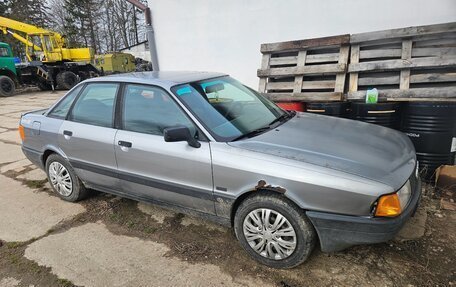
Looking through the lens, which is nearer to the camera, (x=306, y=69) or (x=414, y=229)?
(x=414, y=229)

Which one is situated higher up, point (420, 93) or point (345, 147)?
point (420, 93)

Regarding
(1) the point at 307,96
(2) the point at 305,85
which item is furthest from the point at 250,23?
(1) the point at 307,96

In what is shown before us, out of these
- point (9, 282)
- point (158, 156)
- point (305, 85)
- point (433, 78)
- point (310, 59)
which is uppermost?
point (310, 59)

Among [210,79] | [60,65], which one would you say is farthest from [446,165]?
[60,65]

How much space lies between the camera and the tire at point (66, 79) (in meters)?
18.1

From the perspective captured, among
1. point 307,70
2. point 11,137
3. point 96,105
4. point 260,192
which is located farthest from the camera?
point 11,137

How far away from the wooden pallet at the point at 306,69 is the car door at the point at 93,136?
262 cm

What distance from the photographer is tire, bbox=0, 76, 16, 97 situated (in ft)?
51.3

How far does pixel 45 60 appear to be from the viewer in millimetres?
18219

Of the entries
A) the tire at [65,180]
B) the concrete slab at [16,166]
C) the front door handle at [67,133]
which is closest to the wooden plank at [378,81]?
the front door handle at [67,133]

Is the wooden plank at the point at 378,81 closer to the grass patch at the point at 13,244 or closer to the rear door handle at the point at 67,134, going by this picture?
the rear door handle at the point at 67,134

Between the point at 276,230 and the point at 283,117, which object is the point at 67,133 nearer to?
the point at 283,117

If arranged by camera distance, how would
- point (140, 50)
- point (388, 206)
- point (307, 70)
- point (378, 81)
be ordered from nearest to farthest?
point (388, 206)
point (378, 81)
point (307, 70)
point (140, 50)

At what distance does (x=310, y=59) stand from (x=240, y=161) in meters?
3.16
